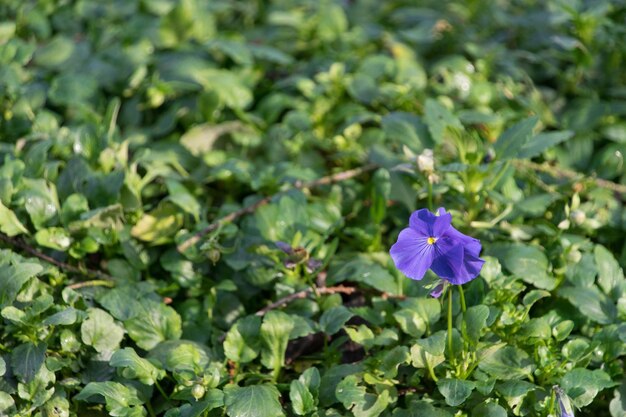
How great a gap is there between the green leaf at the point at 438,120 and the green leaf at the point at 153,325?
1104 millimetres

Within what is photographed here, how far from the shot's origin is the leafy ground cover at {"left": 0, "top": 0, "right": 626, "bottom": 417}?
2.15 m

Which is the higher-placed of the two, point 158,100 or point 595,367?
point 158,100

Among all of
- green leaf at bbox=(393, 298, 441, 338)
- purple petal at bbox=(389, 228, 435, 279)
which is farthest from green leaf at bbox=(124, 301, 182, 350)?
purple petal at bbox=(389, 228, 435, 279)

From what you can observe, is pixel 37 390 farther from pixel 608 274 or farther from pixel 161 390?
pixel 608 274

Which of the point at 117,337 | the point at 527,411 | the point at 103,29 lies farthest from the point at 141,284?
the point at 103,29

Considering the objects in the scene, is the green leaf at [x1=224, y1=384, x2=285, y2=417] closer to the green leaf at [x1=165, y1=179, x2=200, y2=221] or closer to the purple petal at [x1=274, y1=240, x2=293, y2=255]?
the purple petal at [x1=274, y1=240, x2=293, y2=255]

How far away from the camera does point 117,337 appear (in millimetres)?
2264

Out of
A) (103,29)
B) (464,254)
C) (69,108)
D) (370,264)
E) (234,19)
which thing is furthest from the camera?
(234,19)

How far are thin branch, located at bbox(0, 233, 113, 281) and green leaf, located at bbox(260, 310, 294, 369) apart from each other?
1.92 feet

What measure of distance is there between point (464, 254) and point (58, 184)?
4.99ft

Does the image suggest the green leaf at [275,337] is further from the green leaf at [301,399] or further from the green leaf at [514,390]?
the green leaf at [514,390]

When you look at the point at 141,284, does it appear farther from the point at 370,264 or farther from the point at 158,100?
the point at 158,100

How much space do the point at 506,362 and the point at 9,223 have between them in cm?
157

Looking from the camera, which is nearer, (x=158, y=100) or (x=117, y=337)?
(x=117, y=337)
